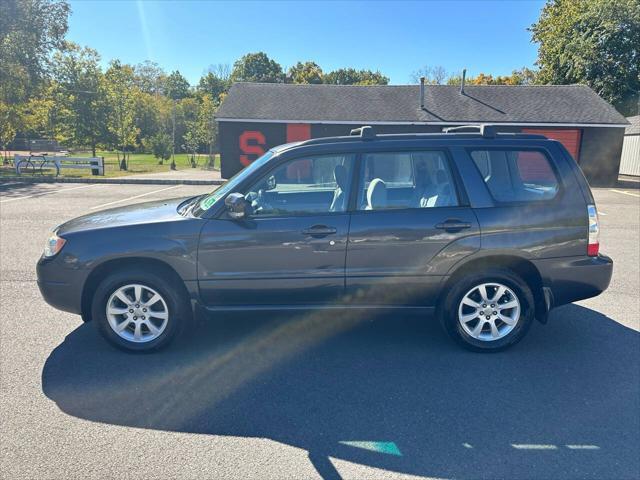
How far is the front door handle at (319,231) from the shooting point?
12.1ft

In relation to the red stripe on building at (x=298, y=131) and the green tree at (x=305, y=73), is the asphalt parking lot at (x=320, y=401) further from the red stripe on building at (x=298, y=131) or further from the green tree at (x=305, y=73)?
the green tree at (x=305, y=73)

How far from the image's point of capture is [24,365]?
3654 mm

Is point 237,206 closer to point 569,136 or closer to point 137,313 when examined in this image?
point 137,313

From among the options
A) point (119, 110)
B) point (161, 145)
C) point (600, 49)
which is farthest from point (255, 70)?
point (600, 49)

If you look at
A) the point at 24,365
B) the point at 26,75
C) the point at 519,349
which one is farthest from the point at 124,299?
the point at 26,75

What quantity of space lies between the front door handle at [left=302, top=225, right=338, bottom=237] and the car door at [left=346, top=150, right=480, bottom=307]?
0.61ft

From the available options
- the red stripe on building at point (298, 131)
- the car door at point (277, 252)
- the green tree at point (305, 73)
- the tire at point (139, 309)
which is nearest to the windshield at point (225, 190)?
the car door at point (277, 252)

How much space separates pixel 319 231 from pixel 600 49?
33.1m

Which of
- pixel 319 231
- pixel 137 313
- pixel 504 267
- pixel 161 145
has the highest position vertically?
pixel 161 145

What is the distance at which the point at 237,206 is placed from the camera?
143 inches

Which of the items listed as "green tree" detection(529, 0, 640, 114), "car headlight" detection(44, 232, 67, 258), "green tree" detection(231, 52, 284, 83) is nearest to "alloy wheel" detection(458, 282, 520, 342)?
"car headlight" detection(44, 232, 67, 258)

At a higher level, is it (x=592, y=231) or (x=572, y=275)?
(x=592, y=231)

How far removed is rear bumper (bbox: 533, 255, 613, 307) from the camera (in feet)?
12.7

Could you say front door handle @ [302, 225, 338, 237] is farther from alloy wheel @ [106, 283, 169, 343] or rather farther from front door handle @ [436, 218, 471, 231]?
alloy wheel @ [106, 283, 169, 343]
